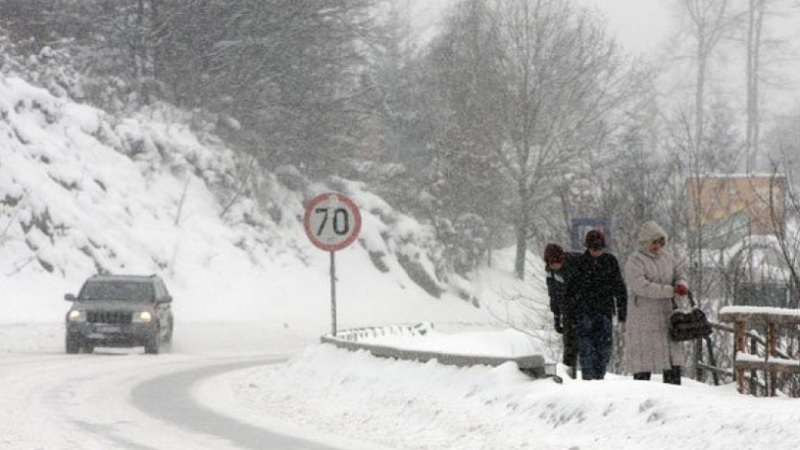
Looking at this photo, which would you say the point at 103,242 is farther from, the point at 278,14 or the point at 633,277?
the point at 633,277

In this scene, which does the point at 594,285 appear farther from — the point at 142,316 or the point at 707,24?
the point at 707,24

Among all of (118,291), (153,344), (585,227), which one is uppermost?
(585,227)

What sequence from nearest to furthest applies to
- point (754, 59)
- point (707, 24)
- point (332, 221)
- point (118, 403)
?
point (118, 403) → point (332, 221) → point (707, 24) → point (754, 59)

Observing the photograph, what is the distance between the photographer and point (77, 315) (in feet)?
102

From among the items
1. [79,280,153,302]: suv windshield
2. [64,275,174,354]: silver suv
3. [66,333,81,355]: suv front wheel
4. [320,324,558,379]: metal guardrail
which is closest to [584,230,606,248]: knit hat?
[320,324,558,379]: metal guardrail

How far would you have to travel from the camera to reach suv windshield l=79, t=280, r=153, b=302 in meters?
32.4

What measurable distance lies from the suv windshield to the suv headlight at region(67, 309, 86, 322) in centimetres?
115

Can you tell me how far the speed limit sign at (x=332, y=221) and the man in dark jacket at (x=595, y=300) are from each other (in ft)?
21.9

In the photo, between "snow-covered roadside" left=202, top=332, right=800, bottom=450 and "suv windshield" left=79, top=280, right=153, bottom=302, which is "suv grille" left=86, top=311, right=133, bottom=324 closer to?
"suv windshield" left=79, top=280, right=153, bottom=302

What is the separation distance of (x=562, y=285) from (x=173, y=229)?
109 feet

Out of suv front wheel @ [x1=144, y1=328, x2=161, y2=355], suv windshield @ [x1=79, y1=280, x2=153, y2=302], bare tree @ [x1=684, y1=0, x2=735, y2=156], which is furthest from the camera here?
bare tree @ [x1=684, y1=0, x2=735, y2=156]

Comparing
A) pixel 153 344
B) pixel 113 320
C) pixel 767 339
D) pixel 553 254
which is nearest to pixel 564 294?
pixel 553 254

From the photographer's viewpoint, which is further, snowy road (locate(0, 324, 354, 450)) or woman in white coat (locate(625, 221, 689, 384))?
woman in white coat (locate(625, 221, 689, 384))

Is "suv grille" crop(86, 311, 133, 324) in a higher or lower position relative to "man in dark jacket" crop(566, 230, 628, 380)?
lower
